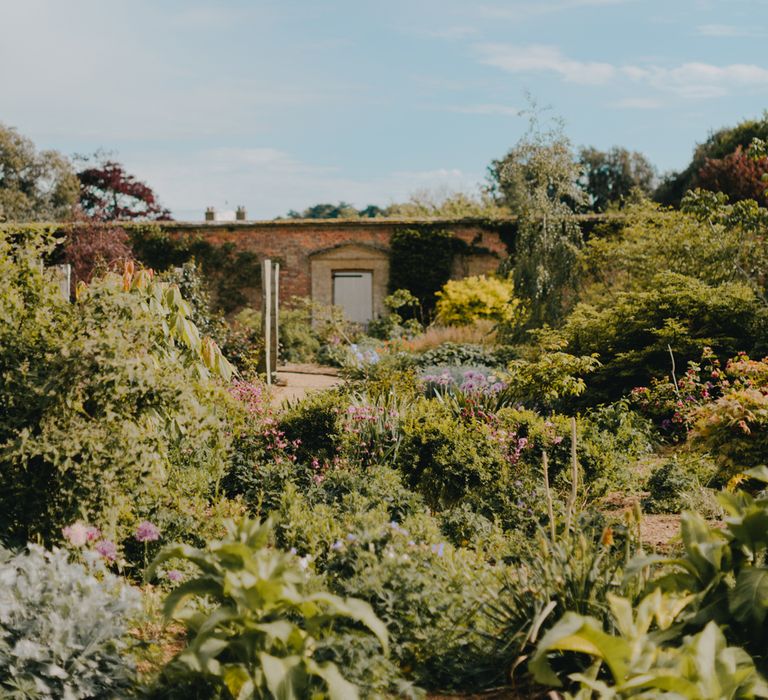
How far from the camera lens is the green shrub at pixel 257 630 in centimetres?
241

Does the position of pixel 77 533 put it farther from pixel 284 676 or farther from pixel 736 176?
pixel 736 176

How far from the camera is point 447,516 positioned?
4926 mm

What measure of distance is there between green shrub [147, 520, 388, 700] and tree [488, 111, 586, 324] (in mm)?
10575

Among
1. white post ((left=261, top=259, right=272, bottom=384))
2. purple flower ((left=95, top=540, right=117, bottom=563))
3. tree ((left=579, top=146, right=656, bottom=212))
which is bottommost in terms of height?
purple flower ((left=95, top=540, right=117, bottom=563))

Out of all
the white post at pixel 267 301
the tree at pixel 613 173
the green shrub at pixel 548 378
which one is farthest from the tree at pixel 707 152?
the green shrub at pixel 548 378

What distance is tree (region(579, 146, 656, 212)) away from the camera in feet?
124

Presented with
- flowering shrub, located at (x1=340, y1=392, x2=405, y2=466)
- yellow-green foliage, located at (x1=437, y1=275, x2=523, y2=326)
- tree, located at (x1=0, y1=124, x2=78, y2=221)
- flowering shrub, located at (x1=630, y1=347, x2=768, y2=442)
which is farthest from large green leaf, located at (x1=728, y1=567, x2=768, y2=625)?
tree, located at (x1=0, y1=124, x2=78, y2=221)

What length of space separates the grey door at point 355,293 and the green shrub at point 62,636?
654 inches

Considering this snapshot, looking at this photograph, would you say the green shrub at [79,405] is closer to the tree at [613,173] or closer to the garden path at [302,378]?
the garden path at [302,378]

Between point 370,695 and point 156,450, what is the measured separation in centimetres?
218

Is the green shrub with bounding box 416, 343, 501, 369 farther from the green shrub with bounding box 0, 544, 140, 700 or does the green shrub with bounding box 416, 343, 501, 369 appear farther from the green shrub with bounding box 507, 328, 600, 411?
the green shrub with bounding box 0, 544, 140, 700

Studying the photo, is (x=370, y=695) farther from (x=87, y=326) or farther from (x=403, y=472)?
(x=403, y=472)

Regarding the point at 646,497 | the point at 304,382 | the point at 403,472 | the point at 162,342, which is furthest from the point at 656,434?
the point at 304,382

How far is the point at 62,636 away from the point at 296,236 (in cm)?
1715
